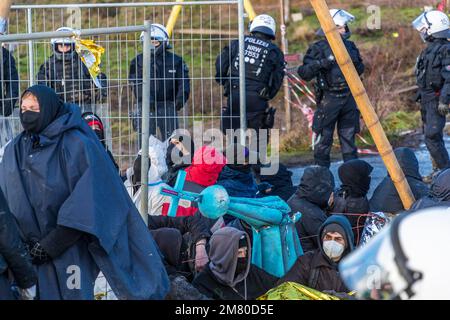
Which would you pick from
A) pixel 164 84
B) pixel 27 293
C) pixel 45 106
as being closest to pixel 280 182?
pixel 164 84

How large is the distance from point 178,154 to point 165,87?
5.31 ft

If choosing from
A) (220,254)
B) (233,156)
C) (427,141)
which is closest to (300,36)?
(427,141)

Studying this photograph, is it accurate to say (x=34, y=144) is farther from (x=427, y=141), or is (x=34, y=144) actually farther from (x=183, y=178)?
(x=427, y=141)

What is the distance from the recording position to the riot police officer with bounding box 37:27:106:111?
724cm

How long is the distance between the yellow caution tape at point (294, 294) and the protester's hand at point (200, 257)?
89cm

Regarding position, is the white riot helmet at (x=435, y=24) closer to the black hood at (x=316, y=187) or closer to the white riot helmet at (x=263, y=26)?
the white riot helmet at (x=263, y=26)

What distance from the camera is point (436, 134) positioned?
11.6m

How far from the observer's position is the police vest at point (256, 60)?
35.3ft

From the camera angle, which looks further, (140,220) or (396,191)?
(396,191)

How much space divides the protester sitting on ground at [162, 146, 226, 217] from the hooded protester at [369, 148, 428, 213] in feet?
4.03

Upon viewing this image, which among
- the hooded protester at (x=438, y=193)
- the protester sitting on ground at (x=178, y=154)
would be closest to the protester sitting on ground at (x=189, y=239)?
the protester sitting on ground at (x=178, y=154)

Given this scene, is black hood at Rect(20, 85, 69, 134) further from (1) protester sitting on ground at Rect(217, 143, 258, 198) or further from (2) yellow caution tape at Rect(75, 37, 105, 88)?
(1) protester sitting on ground at Rect(217, 143, 258, 198)

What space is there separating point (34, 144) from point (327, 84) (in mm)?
6233

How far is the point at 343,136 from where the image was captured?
11445 mm
